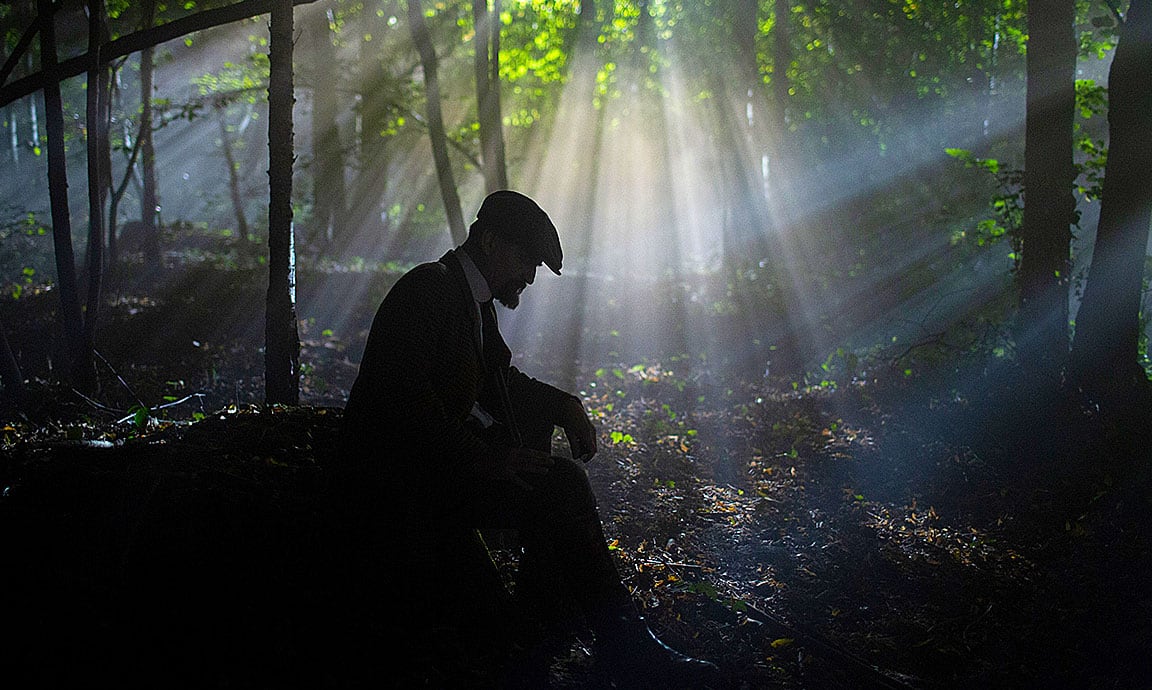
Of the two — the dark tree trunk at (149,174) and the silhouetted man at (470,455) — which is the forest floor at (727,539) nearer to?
the silhouetted man at (470,455)

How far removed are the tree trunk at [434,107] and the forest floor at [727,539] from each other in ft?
14.7

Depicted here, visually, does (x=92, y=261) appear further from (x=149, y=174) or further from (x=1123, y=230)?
(x=149, y=174)

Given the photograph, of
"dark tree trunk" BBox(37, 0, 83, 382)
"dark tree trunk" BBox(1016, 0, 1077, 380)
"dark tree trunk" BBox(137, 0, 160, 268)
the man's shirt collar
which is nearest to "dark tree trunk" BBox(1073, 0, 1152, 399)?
"dark tree trunk" BBox(1016, 0, 1077, 380)

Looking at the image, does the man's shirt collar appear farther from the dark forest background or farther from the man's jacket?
the dark forest background

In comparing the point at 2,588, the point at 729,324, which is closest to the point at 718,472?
the point at 2,588

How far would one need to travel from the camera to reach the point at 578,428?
3.90 metres

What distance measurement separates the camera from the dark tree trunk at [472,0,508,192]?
36.5ft

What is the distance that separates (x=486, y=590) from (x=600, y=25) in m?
19.0

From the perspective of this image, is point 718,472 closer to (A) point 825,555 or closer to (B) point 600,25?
(A) point 825,555

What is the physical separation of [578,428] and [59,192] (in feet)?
19.7

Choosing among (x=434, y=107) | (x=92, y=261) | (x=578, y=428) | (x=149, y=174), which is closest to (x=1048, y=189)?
(x=578, y=428)

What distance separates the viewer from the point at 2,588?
9.45ft

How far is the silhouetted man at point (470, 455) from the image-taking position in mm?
3146

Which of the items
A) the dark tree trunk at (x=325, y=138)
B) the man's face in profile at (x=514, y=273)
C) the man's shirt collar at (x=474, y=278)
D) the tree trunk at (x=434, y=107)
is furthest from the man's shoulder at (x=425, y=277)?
the dark tree trunk at (x=325, y=138)
